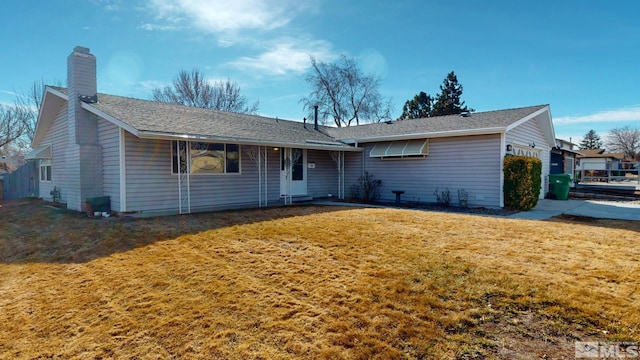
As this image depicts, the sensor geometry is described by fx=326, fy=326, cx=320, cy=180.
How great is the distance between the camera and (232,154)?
1062 cm

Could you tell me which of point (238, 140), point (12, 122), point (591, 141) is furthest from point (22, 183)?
point (591, 141)

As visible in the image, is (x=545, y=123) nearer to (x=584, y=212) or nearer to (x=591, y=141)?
(x=584, y=212)

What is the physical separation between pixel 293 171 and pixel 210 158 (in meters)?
3.58

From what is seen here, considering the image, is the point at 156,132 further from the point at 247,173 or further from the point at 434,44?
the point at 434,44

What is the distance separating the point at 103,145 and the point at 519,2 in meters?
13.5

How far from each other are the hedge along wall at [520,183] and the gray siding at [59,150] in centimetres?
1383

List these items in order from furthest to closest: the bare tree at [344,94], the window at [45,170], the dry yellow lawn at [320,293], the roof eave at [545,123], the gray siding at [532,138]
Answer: the bare tree at [344,94], the window at [45,170], the gray siding at [532,138], the roof eave at [545,123], the dry yellow lawn at [320,293]

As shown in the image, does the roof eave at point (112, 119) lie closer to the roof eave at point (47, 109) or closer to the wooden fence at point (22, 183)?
the roof eave at point (47, 109)

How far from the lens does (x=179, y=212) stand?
360 inches

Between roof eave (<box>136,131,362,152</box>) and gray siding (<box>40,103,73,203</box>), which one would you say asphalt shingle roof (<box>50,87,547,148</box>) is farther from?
gray siding (<box>40,103,73,203</box>)

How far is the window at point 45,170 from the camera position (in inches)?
516

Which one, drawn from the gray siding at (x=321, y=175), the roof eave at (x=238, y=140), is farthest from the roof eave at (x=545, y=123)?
the gray siding at (x=321, y=175)

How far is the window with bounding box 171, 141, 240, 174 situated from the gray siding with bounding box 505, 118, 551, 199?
29.3 feet

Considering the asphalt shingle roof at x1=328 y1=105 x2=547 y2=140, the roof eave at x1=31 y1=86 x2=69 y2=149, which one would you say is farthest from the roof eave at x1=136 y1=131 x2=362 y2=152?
the roof eave at x1=31 y1=86 x2=69 y2=149
